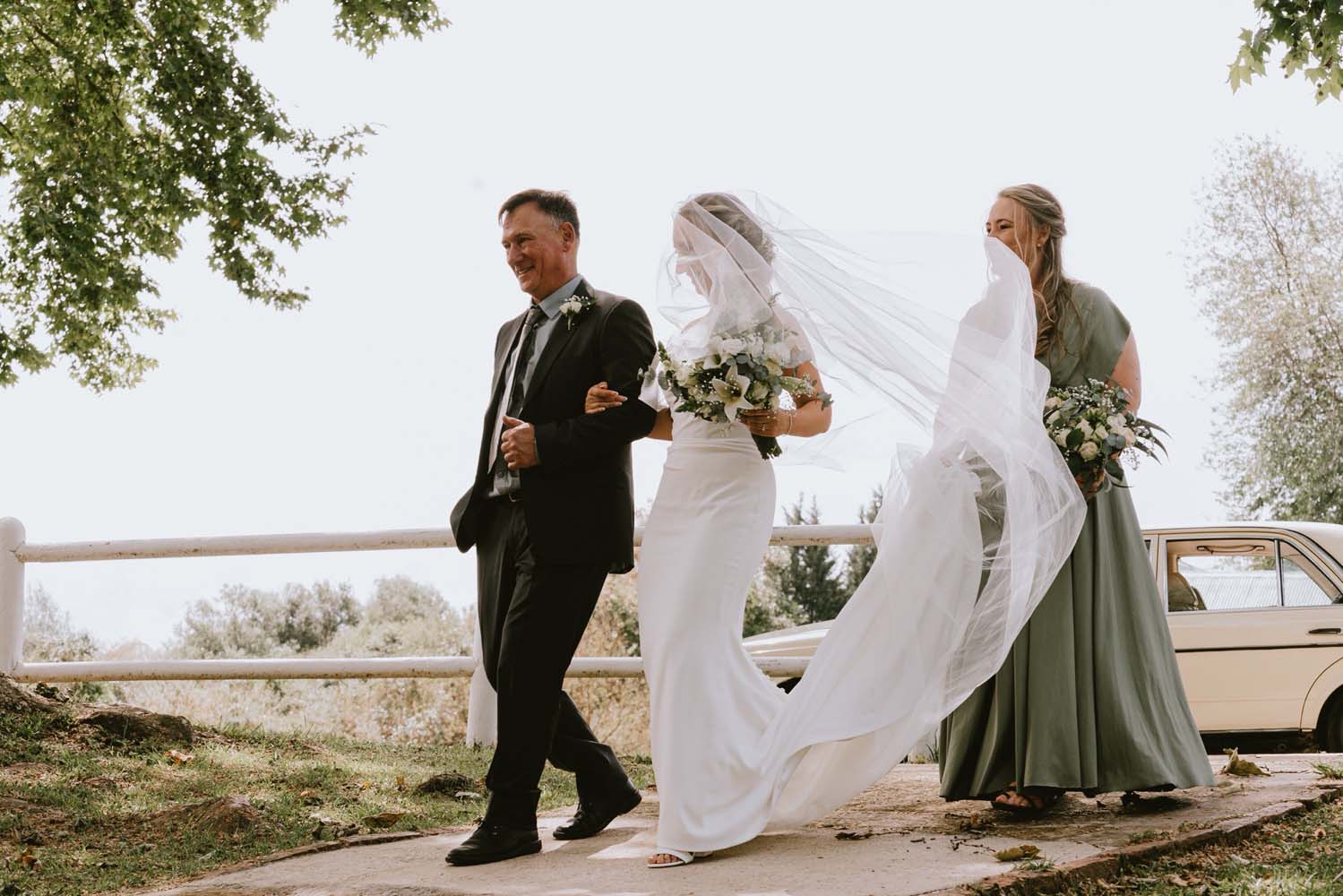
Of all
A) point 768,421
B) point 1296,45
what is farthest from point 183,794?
point 1296,45

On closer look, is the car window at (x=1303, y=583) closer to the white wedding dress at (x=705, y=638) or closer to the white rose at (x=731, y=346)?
the white wedding dress at (x=705, y=638)

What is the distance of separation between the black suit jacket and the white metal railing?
9.59 ft

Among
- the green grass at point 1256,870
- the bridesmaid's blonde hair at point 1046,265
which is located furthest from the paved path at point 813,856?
the bridesmaid's blonde hair at point 1046,265

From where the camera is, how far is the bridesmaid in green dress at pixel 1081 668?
474 cm

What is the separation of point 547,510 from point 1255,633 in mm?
6636

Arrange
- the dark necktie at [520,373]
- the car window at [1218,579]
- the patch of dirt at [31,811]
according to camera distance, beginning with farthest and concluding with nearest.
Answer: the car window at [1218,579] < the patch of dirt at [31,811] < the dark necktie at [520,373]

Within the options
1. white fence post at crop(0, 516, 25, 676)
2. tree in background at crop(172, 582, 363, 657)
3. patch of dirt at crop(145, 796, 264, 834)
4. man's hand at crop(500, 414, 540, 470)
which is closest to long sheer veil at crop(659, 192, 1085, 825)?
man's hand at crop(500, 414, 540, 470)

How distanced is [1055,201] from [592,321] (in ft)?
6.26

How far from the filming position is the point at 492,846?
4.56 m

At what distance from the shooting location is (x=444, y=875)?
4.34 m

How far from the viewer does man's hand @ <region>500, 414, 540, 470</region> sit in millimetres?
4570

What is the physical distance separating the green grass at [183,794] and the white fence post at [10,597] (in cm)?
127

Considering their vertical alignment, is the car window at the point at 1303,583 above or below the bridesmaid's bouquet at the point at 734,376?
below

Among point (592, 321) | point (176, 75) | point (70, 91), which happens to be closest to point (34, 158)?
point (70, 91)
